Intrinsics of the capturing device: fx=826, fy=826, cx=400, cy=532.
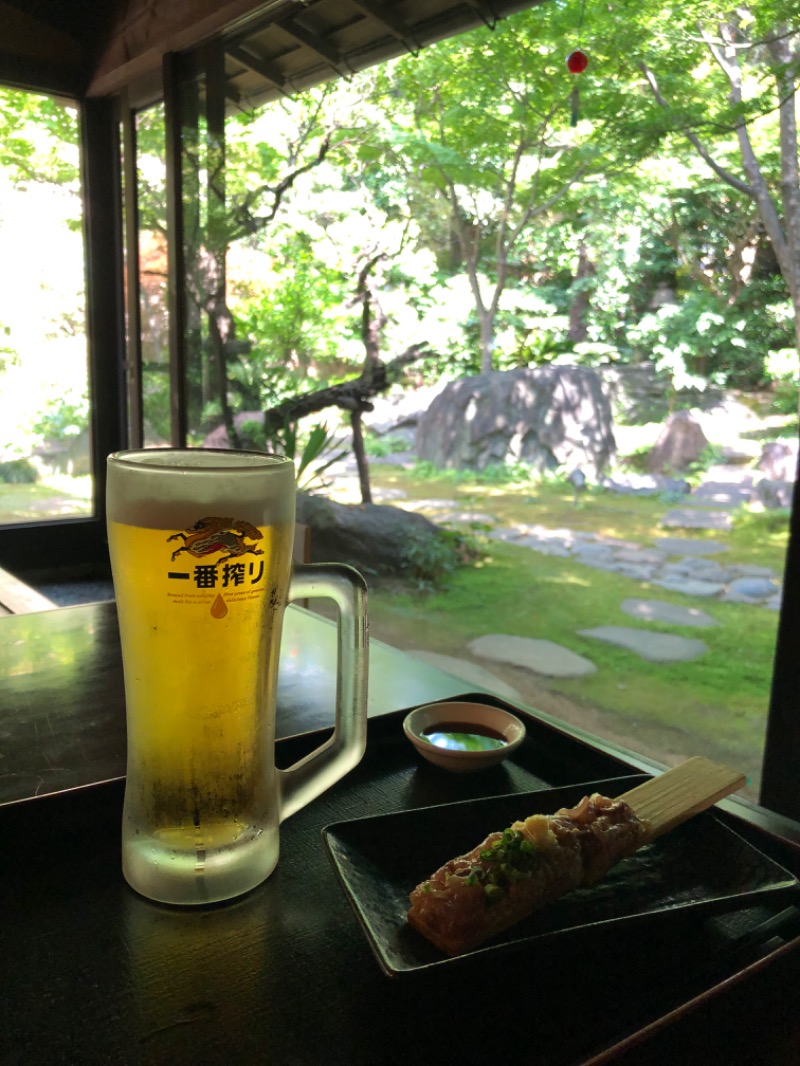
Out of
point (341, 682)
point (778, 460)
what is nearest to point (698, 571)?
point (778, 460)

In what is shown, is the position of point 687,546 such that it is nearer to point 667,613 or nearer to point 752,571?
point 752,571

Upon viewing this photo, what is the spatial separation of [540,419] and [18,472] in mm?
3934

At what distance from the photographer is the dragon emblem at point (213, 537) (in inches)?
21.8

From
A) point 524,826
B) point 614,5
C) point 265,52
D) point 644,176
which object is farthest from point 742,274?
point 524,826

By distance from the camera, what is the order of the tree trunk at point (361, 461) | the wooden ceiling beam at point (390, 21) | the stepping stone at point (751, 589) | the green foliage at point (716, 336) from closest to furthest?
the wooden ceiling beam at point (390, 21) < the stepping stone at point (751, 589) < the green foliage at point (716, 336) < the tree trunk at point (361, 461)

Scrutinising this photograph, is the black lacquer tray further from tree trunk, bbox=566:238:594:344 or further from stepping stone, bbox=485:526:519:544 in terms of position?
tree trunk, bbox=566:238:594:344

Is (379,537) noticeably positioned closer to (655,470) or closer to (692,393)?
(655,470)

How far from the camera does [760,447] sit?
20.2ft

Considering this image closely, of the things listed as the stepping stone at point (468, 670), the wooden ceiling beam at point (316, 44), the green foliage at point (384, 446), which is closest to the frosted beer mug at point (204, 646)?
the stepping stone at point (468, 670)

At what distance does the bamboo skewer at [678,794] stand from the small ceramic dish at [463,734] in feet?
0.57

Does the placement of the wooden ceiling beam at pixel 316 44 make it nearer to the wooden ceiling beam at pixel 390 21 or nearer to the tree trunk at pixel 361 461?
the wooden ceiling beam at pixel 390 21

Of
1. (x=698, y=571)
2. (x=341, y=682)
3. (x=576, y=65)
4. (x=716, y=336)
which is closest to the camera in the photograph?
(x=341, y=682)

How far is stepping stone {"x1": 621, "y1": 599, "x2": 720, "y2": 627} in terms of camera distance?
4.43 m

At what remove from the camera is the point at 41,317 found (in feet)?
15.3
